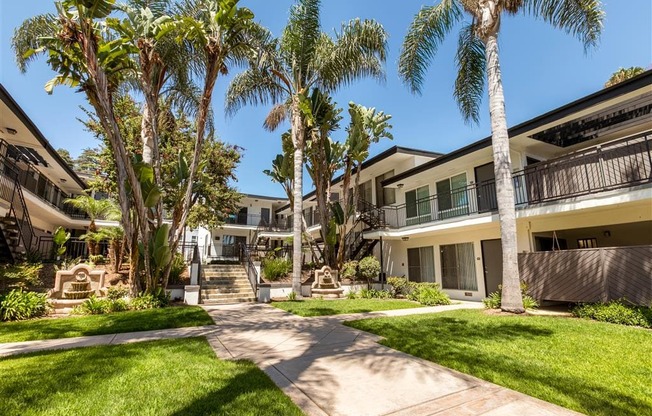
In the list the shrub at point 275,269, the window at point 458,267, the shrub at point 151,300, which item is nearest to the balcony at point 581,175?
the window at point 458,267

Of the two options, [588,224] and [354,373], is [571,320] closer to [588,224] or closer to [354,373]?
[588,224]

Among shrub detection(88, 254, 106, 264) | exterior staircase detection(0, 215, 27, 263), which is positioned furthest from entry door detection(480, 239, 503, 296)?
exterior staircase detection(0, 215, 27, 263)

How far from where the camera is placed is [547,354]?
510 cm

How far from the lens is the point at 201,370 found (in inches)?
171

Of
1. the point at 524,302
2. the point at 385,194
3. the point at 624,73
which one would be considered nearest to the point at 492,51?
the point at 524,302

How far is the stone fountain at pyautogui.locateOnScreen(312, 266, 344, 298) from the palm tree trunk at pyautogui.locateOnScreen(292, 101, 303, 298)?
4.29ft

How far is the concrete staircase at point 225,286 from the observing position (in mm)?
13188

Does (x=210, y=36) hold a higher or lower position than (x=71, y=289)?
higher

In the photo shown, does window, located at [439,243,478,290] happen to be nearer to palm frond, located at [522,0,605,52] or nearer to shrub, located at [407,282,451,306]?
shrub, located at [407,282,451,306]

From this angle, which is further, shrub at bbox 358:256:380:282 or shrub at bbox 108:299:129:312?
shrub at bbox 358:256:380:282

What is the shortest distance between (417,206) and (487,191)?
4807mm

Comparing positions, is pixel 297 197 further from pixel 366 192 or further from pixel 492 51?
pixel 366 192

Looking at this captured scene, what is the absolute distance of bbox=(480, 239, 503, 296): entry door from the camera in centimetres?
1341

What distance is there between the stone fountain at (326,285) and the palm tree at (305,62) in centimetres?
131
